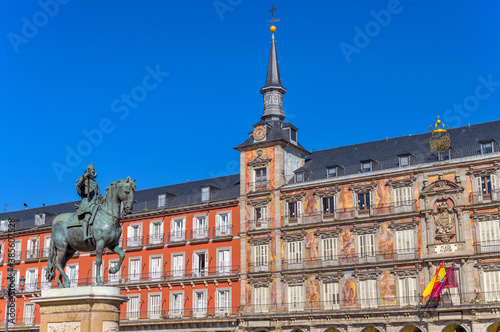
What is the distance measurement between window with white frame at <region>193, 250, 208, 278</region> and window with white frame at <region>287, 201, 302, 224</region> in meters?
9.29

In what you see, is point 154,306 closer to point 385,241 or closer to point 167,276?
point 167,276

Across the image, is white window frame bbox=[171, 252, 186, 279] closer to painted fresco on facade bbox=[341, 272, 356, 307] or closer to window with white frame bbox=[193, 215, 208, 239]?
window with white frame bbox=[193, 215, 208, 239]

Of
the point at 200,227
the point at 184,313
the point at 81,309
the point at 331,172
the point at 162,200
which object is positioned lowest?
the point at 81,309

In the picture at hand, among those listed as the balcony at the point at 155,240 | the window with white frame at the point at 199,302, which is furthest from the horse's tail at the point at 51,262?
the balcony at the point at 155,240

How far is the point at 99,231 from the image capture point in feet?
72.5

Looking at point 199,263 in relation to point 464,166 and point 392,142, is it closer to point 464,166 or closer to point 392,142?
point 392,142

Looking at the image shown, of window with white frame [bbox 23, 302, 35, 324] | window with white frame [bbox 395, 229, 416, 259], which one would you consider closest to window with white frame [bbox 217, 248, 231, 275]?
window with white frame [bbox 395, 229, 416, 259]

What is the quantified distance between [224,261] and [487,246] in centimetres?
2348

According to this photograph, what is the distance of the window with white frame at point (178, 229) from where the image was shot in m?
66.1

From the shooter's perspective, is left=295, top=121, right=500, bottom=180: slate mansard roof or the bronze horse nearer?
the bronze horse

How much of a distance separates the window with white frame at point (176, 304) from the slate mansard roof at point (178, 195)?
28.7 ft

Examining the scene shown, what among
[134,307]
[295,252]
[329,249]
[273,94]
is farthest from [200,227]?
[273,94]

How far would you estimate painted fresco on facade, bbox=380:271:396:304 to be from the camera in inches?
2122

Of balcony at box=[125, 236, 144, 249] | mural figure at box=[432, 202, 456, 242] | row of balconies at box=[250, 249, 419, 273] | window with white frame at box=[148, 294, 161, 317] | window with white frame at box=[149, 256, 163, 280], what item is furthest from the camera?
balcony at box=[125, 236, 144, 249]
